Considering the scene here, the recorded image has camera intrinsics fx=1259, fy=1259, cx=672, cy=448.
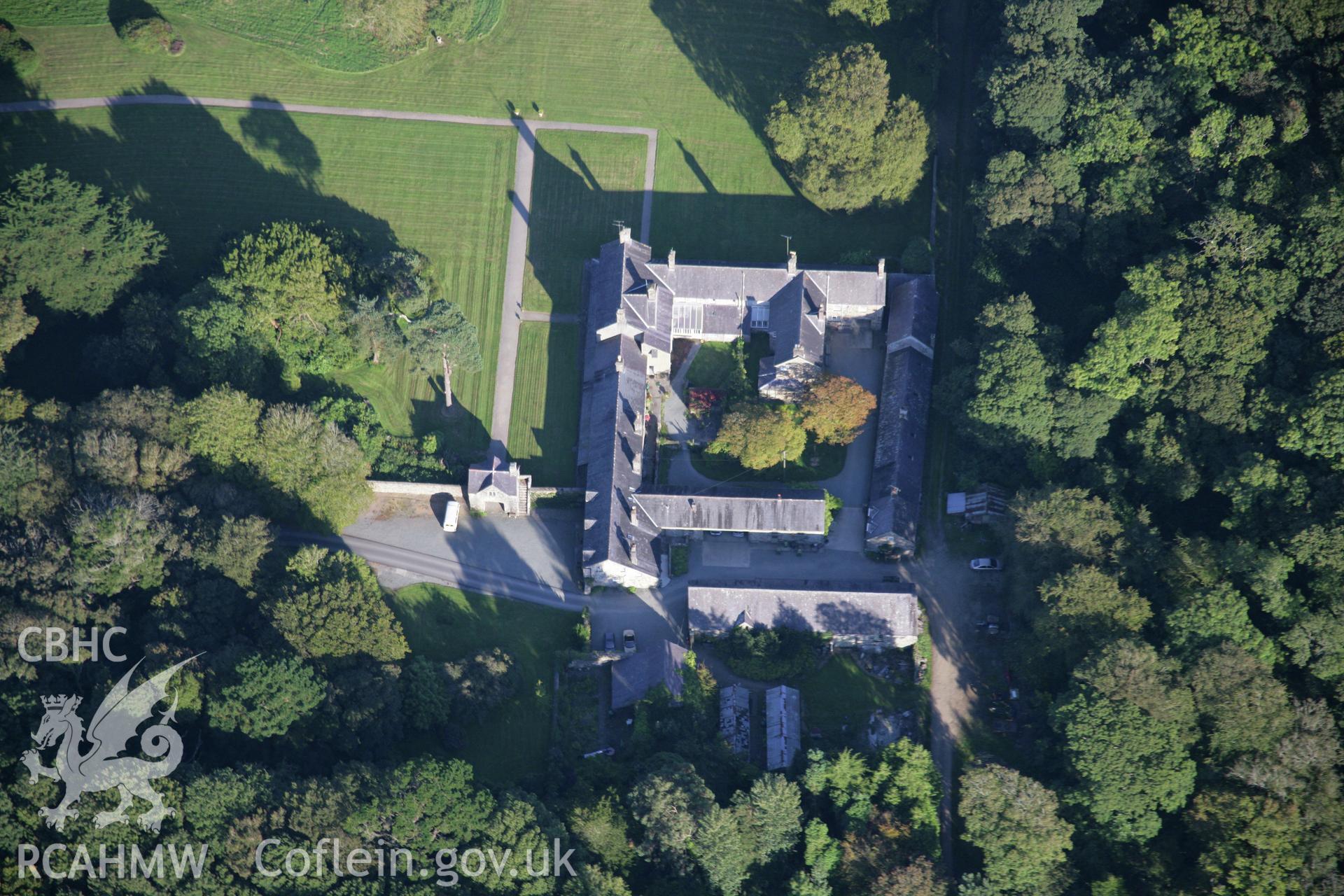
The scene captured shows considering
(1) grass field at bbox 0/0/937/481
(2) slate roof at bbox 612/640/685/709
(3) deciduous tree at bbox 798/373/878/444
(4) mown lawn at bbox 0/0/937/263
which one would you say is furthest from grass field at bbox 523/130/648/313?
(2) slate roof at bbox 612/640/685/709

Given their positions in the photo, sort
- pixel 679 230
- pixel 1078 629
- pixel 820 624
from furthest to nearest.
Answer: pixel 679 230 → pixel 820 624 → pixel 1078 629

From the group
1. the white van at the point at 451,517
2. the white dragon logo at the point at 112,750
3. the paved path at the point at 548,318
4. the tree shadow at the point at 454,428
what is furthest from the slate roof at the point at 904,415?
the white dragon logo at the point at 112,750

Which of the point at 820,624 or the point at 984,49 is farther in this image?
the point at 984,49

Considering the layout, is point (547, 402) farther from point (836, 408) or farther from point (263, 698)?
point (263, 698)

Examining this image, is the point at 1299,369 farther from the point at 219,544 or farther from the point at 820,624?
the point at 219,544

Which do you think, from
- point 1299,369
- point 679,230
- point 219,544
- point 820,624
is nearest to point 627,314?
point 679,230

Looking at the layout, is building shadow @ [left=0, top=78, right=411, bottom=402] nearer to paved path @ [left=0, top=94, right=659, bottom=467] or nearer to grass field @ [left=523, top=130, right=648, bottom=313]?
paved path @ [left=0, top=94, right=659, bottom=467]

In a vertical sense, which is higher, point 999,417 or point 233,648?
point 999,417
